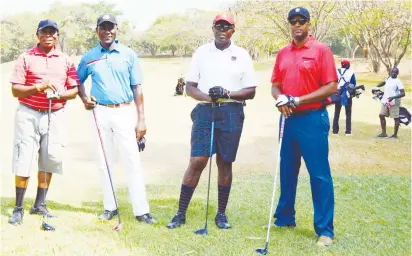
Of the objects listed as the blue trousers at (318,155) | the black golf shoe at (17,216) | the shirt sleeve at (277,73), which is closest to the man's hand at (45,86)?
the black golf shoe at (17,216)

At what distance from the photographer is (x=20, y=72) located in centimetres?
501

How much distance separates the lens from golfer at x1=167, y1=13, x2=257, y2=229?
493 cm

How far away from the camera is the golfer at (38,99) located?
198 inches

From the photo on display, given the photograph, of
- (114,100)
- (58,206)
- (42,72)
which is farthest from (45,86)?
(58,206)

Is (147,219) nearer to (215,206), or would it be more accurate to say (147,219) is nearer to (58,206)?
(215,206)

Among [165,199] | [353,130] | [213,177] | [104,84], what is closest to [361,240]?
[165,199]

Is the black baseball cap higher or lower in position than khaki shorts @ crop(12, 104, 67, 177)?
higher

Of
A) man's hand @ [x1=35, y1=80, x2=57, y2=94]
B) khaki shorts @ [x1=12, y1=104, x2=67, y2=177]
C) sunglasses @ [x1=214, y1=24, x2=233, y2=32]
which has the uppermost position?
sunglasses @ [x1=214, y1=24, x2=233, y2=32]

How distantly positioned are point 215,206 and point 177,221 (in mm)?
956

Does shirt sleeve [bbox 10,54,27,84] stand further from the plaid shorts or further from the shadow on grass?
the plaid shorts

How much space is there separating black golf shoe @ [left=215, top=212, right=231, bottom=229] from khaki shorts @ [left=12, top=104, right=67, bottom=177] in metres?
1.75

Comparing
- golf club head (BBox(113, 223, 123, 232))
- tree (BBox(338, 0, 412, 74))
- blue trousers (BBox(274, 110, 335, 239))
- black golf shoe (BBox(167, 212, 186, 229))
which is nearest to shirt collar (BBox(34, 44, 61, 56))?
golf club head (BBox(113, 223, 123, 232))

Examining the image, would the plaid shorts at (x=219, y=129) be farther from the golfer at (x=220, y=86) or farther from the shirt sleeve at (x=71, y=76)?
the shirt sleeve at (x=71, y=76)

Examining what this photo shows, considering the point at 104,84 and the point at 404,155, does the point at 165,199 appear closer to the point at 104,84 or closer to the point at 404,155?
the point at 104,84
